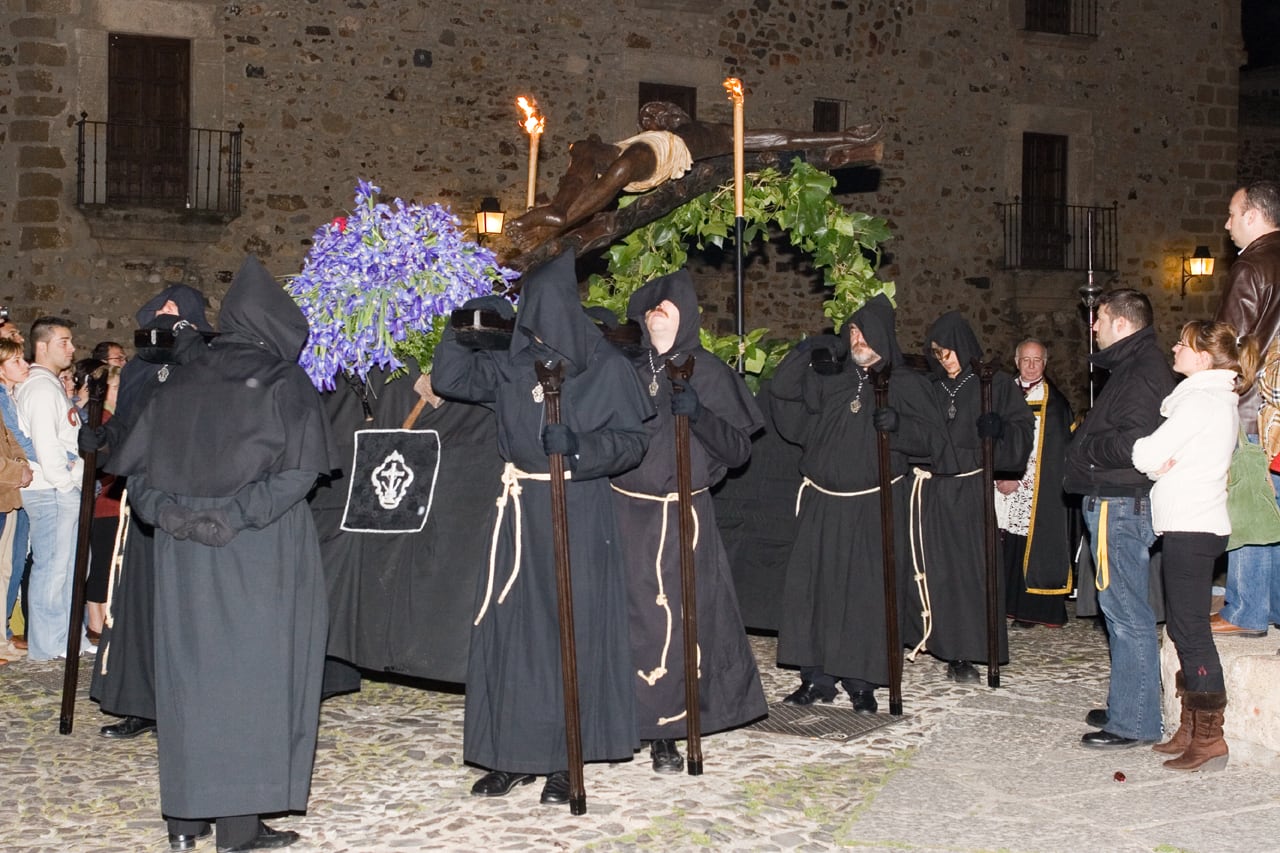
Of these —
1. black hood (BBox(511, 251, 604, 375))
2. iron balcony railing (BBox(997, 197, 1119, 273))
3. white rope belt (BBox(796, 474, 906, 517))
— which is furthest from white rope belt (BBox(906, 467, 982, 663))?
iron balcony railing (BBox(997, 197, 1119, 273))

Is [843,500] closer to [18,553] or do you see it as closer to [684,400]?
[684,400]

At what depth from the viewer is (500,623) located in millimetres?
4863

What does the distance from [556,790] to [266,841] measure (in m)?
1.00

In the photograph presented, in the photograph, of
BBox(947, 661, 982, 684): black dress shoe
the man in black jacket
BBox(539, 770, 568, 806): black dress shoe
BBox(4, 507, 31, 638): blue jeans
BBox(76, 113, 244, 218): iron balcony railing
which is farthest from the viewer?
BBox(76, 113, 244, 218): iron balcony railing

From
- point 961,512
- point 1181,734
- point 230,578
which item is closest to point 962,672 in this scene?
point 961,512

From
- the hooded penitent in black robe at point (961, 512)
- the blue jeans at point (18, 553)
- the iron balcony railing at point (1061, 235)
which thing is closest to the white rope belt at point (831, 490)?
the hooded penitent in black robe at point (961, 512)

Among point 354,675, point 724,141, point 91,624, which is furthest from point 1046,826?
point 91,624

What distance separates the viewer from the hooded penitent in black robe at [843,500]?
623 cm

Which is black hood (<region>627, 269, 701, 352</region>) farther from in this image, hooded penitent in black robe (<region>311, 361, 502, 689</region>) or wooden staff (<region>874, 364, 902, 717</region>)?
wooden staff (<region>874, 364, 902, 717</region>)

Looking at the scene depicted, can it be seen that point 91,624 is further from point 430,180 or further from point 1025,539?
point 430,180

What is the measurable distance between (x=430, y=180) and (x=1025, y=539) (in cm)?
851

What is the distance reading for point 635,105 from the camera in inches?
629

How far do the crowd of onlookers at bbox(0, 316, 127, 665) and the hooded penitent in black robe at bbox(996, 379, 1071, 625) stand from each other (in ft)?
17.3

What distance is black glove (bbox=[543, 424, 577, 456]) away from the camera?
4.65 metres
